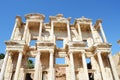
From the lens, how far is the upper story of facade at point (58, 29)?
19781 millimetres

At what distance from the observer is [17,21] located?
19922 millimetres

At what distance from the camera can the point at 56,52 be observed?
1839 cm

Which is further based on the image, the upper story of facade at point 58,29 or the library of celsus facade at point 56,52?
the upper story of facade at point 58,29

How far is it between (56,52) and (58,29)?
4.19m

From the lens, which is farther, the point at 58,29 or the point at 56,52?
the point at 58,29

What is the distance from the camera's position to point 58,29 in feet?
69.6

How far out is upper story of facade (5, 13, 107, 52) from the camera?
19781mm

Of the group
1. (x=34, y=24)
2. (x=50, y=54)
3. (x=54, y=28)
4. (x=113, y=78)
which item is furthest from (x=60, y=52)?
(x=113, y=78)

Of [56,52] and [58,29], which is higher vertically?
[58,29]

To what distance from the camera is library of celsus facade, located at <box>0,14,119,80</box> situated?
1616cm

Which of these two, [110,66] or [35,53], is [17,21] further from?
[110,66]

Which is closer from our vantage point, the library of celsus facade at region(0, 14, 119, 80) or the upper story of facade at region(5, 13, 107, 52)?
the library of celsus facade at region(0, 14, 119, 80)

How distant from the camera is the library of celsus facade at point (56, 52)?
1616 cm

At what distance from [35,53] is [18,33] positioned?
162 inches
